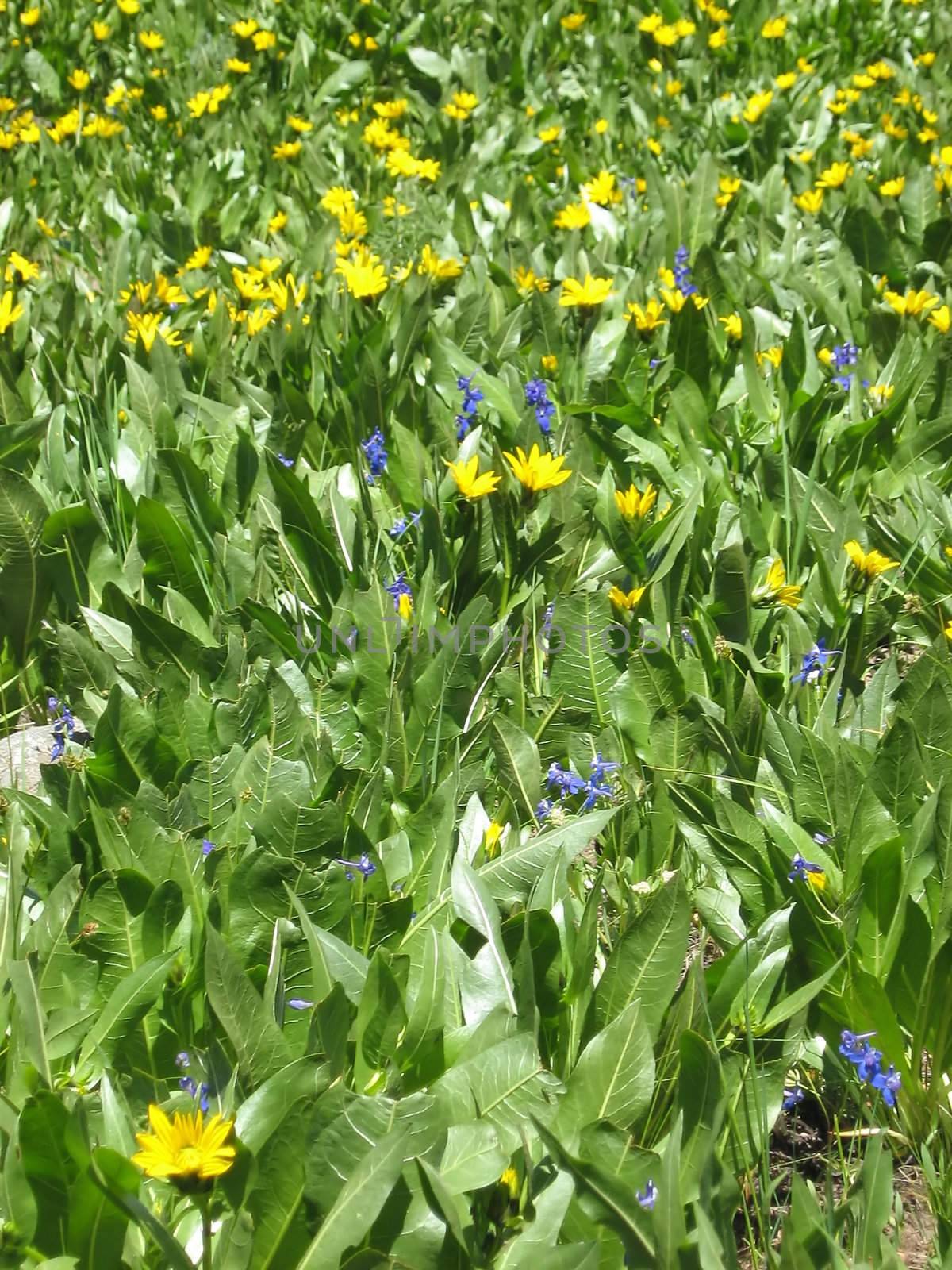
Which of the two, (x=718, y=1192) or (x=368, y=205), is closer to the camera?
(x=718, y=1192)

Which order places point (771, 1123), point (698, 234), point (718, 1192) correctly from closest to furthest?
point (718, 1192) → point (771, 1123) → point (698, 234)

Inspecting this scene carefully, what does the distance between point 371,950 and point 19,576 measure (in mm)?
1142

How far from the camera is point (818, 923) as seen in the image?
1717 mm

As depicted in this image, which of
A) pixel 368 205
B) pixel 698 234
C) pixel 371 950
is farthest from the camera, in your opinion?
pixel 368 205

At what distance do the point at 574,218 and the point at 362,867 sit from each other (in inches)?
111

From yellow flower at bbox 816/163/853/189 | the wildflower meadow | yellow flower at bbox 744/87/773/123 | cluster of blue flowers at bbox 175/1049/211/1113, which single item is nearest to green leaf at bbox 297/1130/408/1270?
the wildflower meadow

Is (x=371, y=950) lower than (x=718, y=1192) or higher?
lower

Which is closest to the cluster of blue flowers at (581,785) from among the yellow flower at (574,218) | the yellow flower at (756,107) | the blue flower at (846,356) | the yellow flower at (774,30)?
the blue flower at (846,356)

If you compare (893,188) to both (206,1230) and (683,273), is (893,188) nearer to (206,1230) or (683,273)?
(683,273)

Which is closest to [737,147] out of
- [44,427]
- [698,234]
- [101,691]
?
[698,234]

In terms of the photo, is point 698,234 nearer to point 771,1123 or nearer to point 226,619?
point 226,619

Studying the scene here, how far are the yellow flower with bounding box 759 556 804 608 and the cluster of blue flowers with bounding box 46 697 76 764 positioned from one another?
1216mm

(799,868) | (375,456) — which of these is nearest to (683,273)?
(375,456)

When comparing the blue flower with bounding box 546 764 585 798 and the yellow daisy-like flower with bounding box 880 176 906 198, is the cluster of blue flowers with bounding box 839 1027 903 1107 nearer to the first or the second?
the blue flower with bounding box 546 764 585 798
